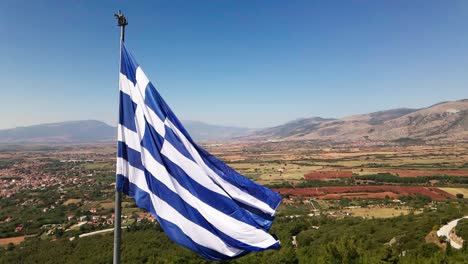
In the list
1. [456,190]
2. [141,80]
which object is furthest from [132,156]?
[456,190]

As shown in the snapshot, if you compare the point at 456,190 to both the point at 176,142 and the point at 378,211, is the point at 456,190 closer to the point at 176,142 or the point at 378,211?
the point at 378,211

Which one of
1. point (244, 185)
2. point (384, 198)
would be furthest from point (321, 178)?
point (244, 185)

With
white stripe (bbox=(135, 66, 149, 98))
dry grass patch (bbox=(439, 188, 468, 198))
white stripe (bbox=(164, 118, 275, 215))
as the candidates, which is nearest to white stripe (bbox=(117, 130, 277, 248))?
white stripe (bbox=(164, 118, 275, 215))

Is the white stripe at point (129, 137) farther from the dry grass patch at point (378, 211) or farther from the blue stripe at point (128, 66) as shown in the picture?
the dry grass patch at point (378, 211)

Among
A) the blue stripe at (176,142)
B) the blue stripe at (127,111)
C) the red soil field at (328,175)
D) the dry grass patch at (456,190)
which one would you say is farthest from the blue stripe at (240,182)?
the red soil field at (328,175)

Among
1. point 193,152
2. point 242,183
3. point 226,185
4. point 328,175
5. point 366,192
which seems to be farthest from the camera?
point 328,175

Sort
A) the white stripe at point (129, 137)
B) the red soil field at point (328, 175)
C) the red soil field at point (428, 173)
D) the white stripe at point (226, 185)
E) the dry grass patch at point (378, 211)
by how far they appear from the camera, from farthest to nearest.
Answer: the red soil field at point (328, 175)
the red soil field at point (428, 173)
the dry grass patch at point (378, 211)
the white stripe at point (226, 185)
the white stripe at point (129, 137)
